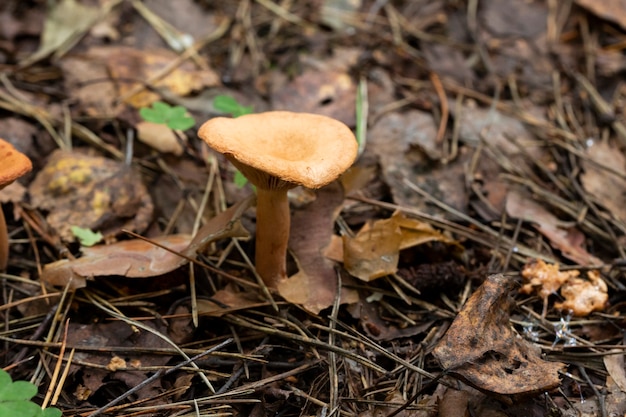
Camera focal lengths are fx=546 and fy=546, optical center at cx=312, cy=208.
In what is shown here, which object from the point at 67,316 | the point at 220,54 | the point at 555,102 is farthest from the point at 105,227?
the point at 555,102

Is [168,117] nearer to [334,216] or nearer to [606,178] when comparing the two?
[334,216]

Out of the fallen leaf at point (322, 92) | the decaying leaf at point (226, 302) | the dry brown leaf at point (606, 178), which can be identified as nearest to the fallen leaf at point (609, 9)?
the dry brown leaf at point (606, 178)

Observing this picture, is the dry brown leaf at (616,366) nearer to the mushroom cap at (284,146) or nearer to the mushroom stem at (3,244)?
the mushroom cap at (284,146)

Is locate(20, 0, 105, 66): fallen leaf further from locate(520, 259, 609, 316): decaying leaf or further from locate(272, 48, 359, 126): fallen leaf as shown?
locate(520, 259, 609, 316): decaying leaf

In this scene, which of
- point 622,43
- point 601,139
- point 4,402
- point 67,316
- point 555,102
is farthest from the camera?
point 622,43

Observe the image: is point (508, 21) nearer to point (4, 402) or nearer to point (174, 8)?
point (174, 8)
